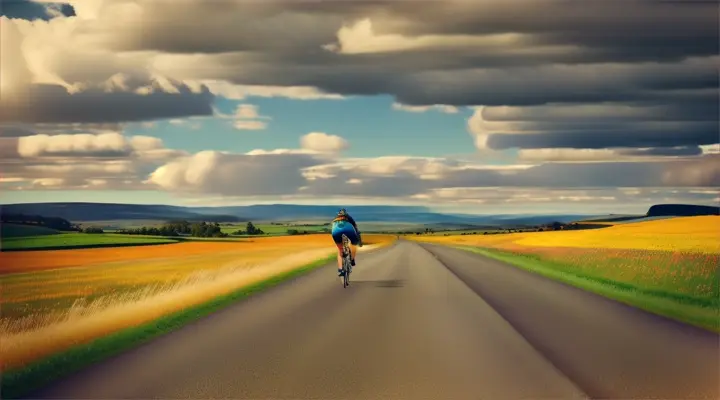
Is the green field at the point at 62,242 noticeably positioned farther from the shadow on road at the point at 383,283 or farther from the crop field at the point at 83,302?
the shadow on road at the point at 383,283

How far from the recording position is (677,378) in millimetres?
10312

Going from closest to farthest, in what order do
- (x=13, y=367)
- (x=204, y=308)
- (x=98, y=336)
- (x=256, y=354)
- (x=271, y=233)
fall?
(x=13, y=367), (x=256, y=354), (x=98, y=336), (x=204, y=308), (x=271, y=233)

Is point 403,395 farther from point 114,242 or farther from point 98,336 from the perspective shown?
point 114,242

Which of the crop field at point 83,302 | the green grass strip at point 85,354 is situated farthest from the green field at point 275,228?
the green grass strip at point 85,354

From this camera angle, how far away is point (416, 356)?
39.7ft

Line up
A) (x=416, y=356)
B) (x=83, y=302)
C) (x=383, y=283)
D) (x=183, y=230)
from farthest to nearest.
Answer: (x=183, y=230), (x=383, y=283), (x=83, y=302), (x=416, y=356)

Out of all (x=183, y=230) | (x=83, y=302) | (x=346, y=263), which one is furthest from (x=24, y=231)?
(x=83, y=302)

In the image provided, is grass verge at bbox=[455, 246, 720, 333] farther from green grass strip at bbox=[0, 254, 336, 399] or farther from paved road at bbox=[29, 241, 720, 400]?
green grass strip at bbox=[0, 254, 336, 399]

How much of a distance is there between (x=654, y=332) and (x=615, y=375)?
4.54 m

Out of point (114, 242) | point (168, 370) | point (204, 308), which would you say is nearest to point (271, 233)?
point (114, 242)

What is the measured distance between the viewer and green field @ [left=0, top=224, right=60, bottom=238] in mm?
73650

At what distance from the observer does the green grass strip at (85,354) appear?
10344mm

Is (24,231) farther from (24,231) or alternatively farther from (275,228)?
(275,228)

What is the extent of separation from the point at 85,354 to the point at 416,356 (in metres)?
4.99
